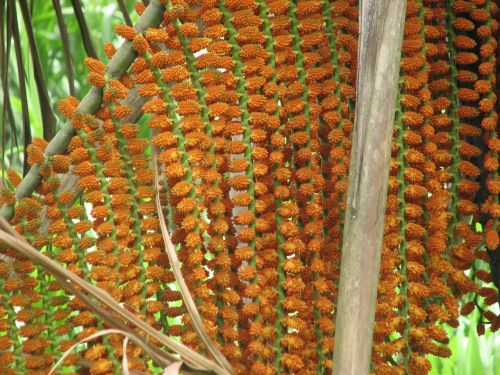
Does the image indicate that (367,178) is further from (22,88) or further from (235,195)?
(22,88)

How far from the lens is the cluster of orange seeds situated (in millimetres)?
772

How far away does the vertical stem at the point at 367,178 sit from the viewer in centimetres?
68

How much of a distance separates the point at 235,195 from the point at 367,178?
0.16 meters

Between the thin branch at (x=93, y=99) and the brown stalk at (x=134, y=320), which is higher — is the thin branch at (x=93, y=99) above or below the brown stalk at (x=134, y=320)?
above

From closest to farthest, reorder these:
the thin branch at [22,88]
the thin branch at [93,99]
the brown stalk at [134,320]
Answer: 1. the brown stalk at [134,320]
2. the thin branch at [93,99]
3. the thin branch at [22,88]

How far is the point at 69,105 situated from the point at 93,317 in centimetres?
22

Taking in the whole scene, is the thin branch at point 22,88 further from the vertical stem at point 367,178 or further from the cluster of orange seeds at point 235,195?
the vertical stem at point 367,178

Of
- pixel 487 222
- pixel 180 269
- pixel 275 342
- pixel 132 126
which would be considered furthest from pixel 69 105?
pixel 487 222

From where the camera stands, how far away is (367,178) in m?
0.68

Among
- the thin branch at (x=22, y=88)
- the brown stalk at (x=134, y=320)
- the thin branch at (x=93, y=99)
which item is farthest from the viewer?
the thin branch at (x=22, y=88)

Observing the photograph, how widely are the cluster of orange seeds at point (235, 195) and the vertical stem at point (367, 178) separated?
11 cm

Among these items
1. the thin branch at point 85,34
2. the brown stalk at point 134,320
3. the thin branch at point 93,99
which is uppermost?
the thin branch at point 85,34

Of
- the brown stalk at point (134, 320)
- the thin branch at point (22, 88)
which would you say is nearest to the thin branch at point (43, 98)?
the thin branch at point (22, 88)

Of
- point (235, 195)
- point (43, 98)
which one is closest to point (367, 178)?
point (235, 195)
